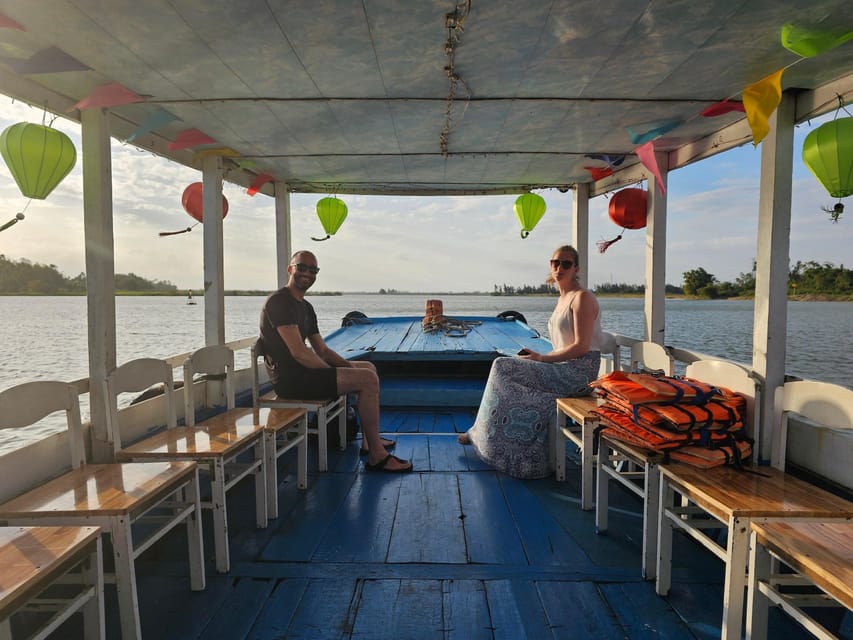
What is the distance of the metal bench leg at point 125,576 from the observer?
5.08 ft

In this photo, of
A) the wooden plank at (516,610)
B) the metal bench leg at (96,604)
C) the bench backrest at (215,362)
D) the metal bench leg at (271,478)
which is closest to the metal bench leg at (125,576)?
the metal bench leg at (96,604)

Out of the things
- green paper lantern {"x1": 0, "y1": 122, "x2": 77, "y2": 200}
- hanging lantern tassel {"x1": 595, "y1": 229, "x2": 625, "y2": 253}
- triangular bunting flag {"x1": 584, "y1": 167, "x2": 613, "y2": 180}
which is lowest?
hanging lantern tassel {"x1": 595, "y1": 229, "x2": 625, "y2": 253}

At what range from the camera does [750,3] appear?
6.18ft

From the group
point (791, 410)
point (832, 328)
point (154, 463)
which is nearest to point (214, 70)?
point (154, 463)

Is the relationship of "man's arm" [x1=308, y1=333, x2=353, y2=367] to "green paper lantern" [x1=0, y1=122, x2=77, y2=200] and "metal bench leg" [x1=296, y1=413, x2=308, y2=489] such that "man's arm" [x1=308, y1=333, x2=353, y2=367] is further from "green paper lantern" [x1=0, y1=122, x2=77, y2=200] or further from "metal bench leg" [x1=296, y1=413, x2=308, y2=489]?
"green paper lantern" [x1=0, y1=122, x2=77, y2=200]

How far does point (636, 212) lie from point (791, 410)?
2.65 metres

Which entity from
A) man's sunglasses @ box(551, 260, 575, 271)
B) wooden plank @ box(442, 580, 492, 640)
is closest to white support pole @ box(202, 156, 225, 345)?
man's sunglasses @ box(551, 260, 575, 271)

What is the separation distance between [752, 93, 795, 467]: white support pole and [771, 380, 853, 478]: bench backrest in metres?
0.44

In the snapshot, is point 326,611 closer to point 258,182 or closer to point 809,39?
point 809,39

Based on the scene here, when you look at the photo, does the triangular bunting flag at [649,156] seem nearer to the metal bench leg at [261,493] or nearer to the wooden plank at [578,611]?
the wooden plank at [578,611]

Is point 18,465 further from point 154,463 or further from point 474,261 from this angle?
point 474,261

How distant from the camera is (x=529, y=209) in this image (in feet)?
17.1

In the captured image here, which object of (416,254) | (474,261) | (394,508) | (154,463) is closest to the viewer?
(154,463)

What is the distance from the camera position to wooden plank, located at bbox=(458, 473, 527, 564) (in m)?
2.19
